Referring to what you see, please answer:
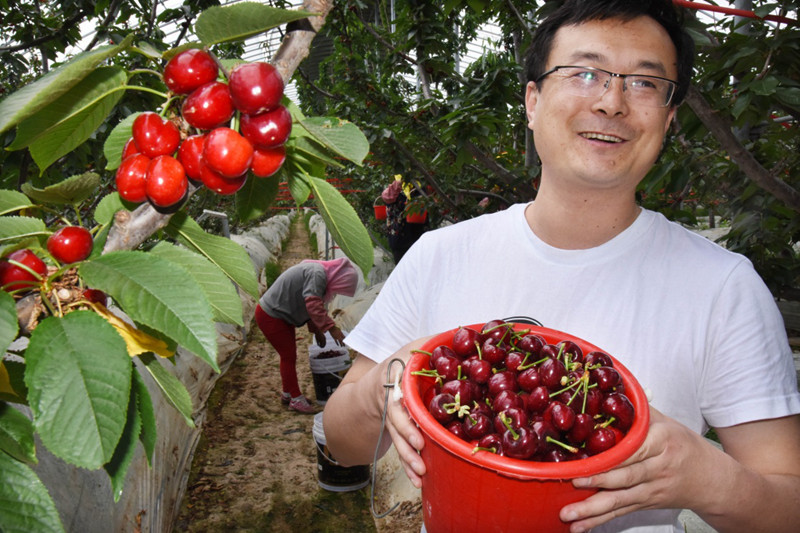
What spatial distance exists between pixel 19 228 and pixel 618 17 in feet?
4.30

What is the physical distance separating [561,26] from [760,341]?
91 centimetres

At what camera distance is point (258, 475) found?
4406 mm

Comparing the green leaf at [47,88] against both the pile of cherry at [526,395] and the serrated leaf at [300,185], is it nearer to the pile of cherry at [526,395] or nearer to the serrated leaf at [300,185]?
the serrated leaf at [300,185]

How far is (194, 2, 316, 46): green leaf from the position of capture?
60cm

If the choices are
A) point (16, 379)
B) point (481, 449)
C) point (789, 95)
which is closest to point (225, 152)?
point (16, 379)

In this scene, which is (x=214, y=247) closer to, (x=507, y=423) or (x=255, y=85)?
(x=255, y=85)

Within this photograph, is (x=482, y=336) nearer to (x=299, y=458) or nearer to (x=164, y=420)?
(x=164, y=420)

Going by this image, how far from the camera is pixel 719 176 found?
3.41m

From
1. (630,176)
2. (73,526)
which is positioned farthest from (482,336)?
(73,526)

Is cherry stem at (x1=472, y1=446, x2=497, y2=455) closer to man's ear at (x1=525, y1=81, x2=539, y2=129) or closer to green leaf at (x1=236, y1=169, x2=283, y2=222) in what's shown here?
green leaf at (x1=236, y1=169, x2=283, y2=222)

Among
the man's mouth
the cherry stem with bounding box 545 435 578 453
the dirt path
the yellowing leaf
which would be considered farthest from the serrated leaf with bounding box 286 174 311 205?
the dirt path

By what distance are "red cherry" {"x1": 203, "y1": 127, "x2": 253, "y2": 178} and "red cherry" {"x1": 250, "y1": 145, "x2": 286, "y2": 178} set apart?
48 mm

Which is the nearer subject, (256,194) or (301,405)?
(256,194)

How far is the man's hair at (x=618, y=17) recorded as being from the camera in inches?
49.5
